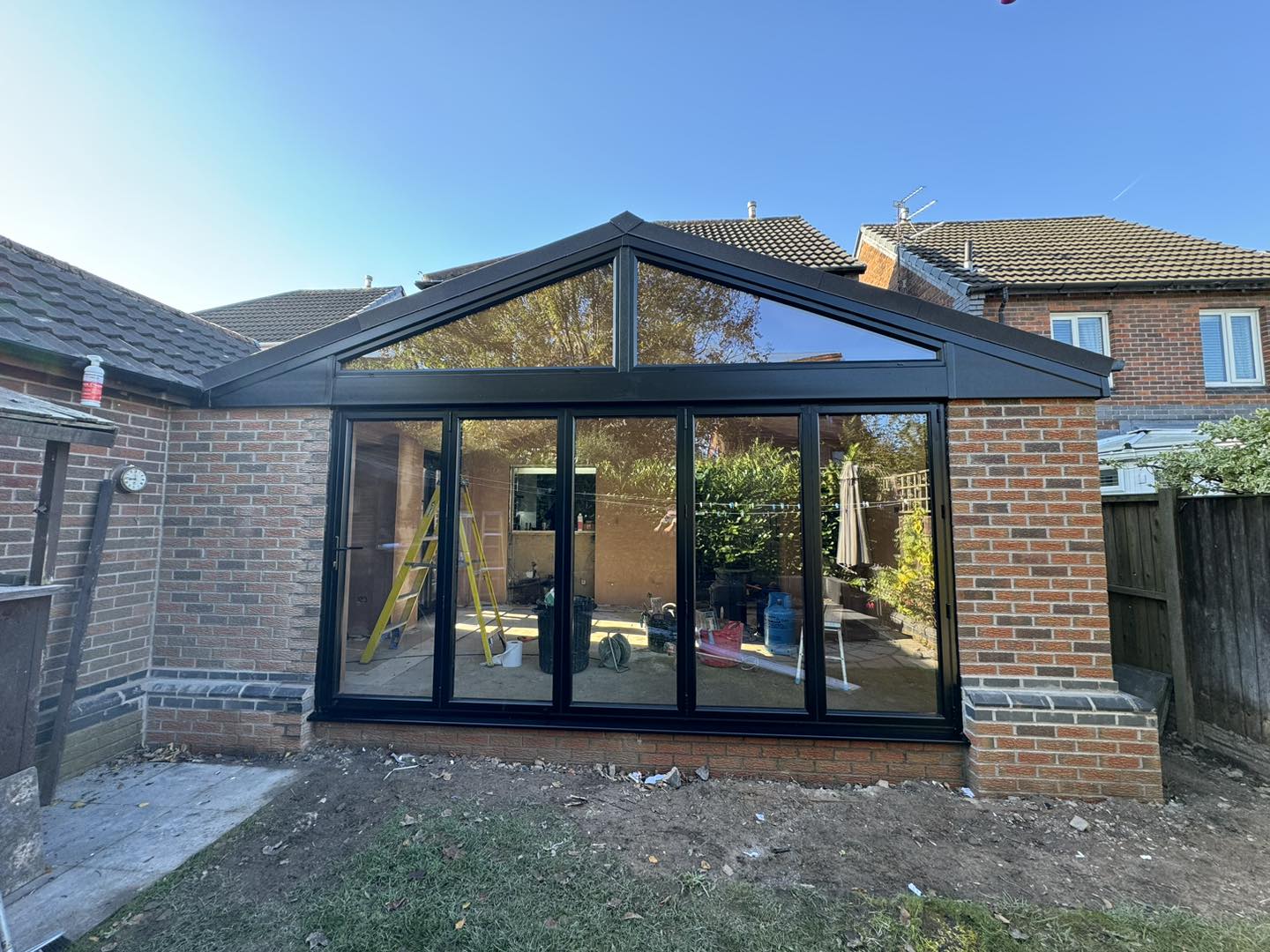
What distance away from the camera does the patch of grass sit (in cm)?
203

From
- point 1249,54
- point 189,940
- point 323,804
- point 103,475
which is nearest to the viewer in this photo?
point 189,940

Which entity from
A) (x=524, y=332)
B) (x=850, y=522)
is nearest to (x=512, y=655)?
(x=524, y=332)

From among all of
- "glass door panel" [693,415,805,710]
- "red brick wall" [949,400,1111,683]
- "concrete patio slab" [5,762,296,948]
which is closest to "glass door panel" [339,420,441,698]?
"concrete patio slab" [5,762,296,948]

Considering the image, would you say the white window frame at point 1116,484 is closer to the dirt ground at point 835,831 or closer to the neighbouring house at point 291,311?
the dirt ground at point 835,831

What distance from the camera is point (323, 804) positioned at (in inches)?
117

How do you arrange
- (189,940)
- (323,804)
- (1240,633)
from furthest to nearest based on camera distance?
(1240,633) → (323,804) → (189,940)

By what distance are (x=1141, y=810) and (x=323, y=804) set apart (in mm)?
4807

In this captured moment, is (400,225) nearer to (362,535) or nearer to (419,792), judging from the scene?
(362,535)

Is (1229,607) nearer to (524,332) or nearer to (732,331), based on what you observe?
(732,331)

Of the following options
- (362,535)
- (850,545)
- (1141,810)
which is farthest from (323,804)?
(1141,810)

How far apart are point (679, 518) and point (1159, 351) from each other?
33.8ft

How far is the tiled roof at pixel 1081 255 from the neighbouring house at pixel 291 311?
11786 millimetres

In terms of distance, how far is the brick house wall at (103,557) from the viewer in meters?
2.96

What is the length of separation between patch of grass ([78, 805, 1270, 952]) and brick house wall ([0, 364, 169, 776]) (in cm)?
164
